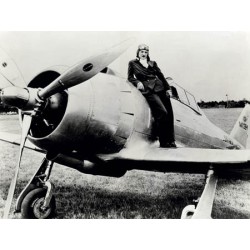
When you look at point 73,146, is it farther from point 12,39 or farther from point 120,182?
point 120,182

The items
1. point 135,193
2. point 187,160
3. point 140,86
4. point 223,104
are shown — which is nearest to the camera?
point 187,160

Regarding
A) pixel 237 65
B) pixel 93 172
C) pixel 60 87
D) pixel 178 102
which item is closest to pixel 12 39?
pixel 60 87

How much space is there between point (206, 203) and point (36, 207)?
1.97 metres

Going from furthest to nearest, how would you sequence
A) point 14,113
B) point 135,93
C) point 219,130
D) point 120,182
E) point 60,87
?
point 120,182 → point 219,130 → point 14,113 → point 135,93 → point 60,87

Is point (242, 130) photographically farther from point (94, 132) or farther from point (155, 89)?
point (94, 132)

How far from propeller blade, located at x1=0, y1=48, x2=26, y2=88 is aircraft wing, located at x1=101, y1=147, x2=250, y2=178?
4.25 feet

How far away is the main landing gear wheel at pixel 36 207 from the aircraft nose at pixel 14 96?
3.96ft

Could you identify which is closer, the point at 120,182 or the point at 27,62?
the point at 27,62

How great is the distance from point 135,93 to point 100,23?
113 cm

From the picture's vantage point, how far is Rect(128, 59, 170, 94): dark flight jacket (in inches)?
168

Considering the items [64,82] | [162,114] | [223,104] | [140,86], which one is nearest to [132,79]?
[140,86]

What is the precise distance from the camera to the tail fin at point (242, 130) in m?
6.32

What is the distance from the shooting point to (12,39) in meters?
4.46

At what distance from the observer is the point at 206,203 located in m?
3.72
